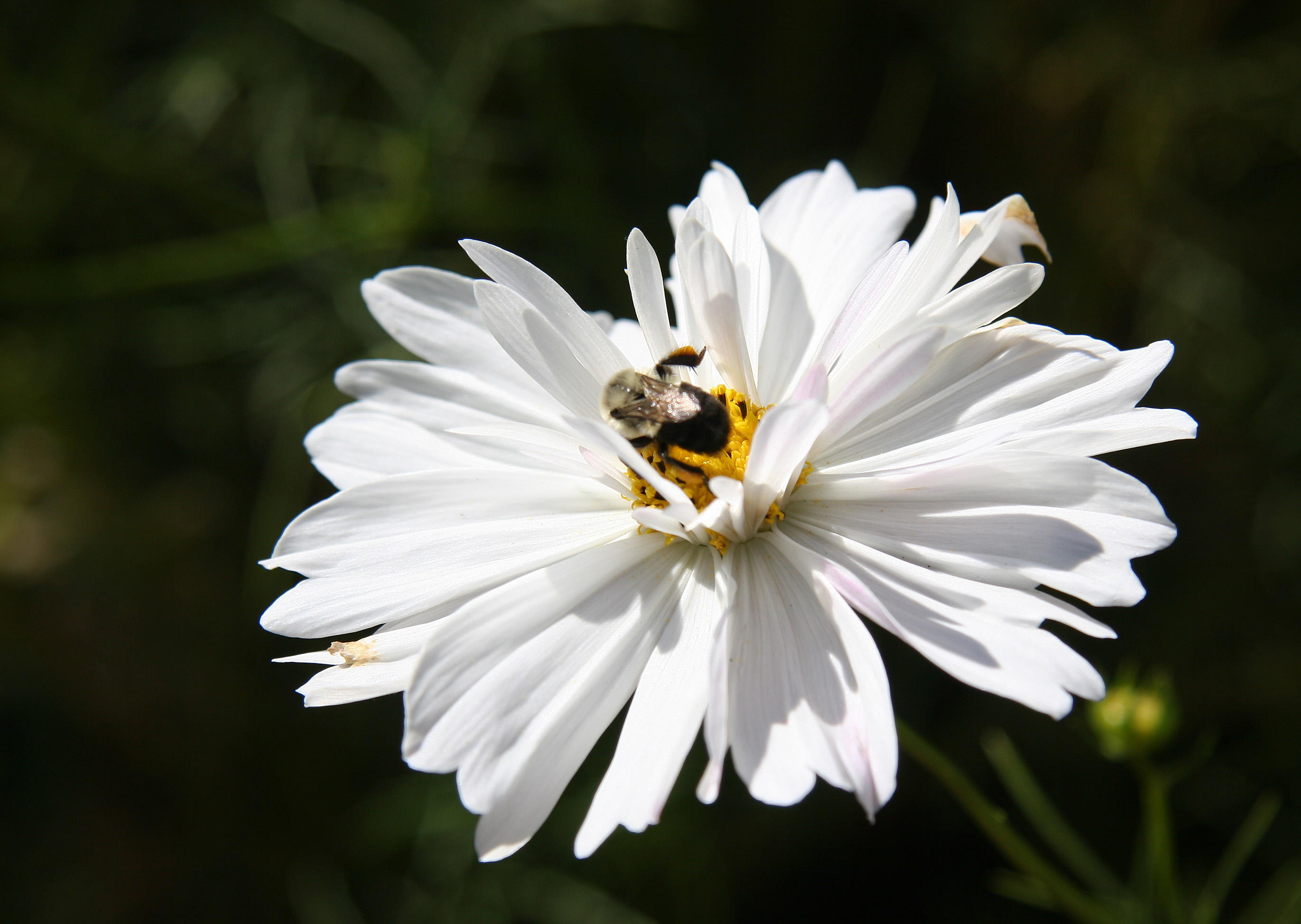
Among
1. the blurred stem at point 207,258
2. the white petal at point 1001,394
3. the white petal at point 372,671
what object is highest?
the blurred stem at point 207,258

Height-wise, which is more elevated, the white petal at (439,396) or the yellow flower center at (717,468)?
the white petal at (439,396)

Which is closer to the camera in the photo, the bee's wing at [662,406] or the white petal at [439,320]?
the bee's wing at [662,406]

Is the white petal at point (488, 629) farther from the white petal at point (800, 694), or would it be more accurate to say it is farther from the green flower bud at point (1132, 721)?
the green flower bud at point (1132, 721)

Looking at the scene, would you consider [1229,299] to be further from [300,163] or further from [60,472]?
[60,472]

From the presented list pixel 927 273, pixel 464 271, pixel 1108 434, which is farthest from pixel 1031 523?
pixel 464 271

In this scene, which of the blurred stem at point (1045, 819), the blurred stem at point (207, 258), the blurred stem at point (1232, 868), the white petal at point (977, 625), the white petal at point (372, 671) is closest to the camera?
the white petal at point (977, 625)

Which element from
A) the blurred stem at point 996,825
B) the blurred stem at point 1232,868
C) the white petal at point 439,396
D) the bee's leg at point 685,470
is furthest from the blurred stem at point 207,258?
the blurred stem at point 1232,868

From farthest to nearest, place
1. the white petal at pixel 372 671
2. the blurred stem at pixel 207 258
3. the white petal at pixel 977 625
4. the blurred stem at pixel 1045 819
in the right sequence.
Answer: the blurred stem at pixel 207 258
the blurred stem at pixel 1045 819
the white petal at pixel 372 671
the white petal at pixel 977 625

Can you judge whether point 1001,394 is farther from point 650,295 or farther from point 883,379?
point 650,295
